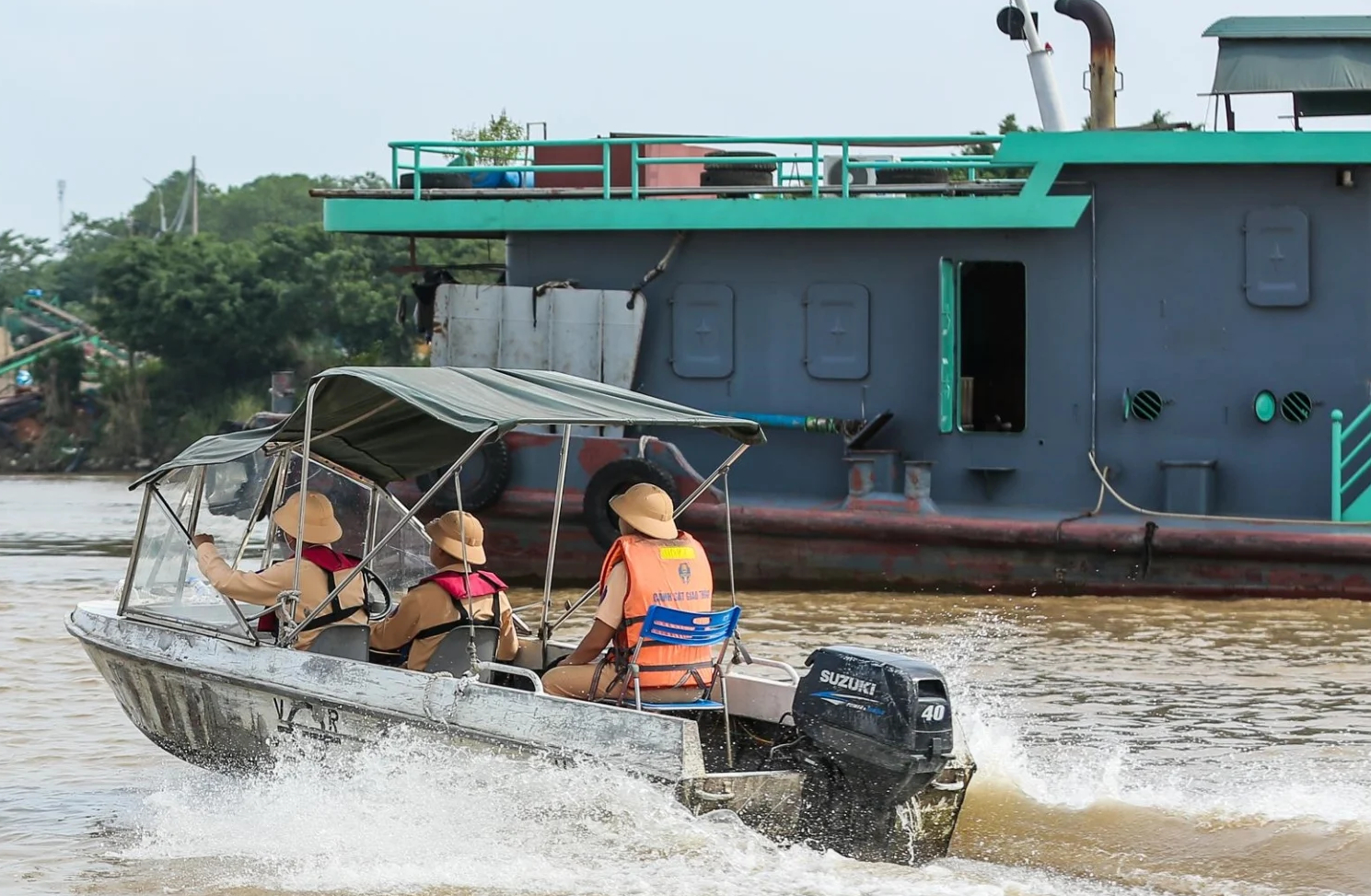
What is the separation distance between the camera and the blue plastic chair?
6574mm

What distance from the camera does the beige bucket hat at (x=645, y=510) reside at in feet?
22.0

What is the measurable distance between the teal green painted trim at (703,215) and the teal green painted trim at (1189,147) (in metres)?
0.32

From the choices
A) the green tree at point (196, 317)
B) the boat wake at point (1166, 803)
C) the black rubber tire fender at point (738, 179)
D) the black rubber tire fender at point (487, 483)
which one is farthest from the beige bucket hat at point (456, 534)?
the green tree at point (196, 317)

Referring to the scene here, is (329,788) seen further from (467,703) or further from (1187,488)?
(1187,488)

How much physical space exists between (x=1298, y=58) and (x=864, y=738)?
8.64m

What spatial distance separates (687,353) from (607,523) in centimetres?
152

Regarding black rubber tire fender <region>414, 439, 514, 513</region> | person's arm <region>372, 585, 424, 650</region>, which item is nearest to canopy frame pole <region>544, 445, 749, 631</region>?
person's arm <region>372, 585, 424, 650</region>

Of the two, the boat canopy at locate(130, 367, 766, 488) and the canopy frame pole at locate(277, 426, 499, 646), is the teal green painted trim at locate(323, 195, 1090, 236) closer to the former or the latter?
the boat canopy at locate(130, 367, 766, 488)

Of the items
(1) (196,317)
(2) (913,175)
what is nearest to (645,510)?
(2) (913,175)

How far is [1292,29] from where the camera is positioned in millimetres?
13164

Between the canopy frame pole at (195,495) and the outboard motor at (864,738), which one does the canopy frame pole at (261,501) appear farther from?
the outboard motor at (864,738)

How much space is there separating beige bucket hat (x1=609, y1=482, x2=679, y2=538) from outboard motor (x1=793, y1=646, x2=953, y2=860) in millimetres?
730

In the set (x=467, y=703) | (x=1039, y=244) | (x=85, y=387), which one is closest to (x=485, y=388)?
(x=467, y=703)

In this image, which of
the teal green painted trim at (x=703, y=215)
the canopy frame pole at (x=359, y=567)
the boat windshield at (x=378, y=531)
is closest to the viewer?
the canopy frame pole at (x=359, y=567)
